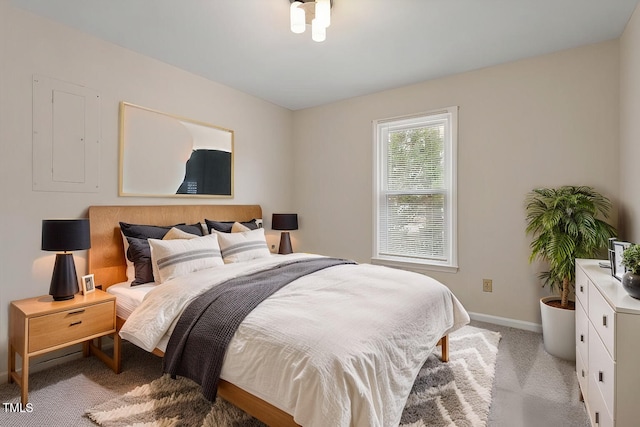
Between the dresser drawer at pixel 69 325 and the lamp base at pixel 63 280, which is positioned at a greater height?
the lamp base at pixel 63 280

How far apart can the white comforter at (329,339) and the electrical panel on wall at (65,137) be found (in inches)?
46.9

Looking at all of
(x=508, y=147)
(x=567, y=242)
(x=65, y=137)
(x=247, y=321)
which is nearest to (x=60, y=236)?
(x=65, y=137)

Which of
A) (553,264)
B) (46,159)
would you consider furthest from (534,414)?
(46,159)

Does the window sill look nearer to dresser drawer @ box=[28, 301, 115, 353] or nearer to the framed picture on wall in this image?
the framed picture on wall

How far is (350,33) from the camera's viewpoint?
251 centimetres

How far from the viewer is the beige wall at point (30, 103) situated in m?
2.17

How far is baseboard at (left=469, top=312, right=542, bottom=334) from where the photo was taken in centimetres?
298

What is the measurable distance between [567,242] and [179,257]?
2940mm

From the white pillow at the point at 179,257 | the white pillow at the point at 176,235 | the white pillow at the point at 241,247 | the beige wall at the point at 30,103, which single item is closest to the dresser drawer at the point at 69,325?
the white pillow at the point at 179,257

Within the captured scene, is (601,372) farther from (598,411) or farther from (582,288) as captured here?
(582,288)

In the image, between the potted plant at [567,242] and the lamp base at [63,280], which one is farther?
the potted plant at [567,242]

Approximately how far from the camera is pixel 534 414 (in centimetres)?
185

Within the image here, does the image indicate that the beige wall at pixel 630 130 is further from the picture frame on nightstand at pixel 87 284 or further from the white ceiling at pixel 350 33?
the picture frame on nightstand at pixel 87 284

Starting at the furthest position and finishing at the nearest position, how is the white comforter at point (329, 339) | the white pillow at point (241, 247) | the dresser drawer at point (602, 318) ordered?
the white pillow at point (241, 247), the dresser drawer at point (602, 318), the white comforter at point (329, 339)
